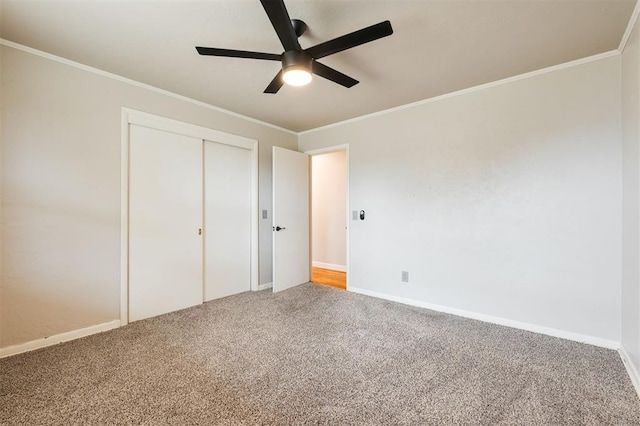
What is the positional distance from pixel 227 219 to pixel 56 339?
195 centimetres

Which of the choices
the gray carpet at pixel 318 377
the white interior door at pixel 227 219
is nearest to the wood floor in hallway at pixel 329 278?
the white interior door at pixel 227 219

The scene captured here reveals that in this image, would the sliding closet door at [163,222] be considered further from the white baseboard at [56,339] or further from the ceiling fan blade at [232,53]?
the ceiling fan blade at [232,53]

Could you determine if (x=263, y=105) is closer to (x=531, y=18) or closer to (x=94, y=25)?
(x=94, y=25)

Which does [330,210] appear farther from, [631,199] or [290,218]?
[631,199]

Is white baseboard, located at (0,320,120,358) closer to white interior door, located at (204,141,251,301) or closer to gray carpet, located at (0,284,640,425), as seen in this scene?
gray carpet, located at (0,284,640,425)

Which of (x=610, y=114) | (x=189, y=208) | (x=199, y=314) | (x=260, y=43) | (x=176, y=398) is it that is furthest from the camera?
(x=189, y=208)

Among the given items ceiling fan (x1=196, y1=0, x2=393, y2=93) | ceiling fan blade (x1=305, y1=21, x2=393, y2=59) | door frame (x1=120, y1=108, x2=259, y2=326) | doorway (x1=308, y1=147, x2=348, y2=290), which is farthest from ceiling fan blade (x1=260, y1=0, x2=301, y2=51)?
doorway (x1=308, y1=147, x2=348, y2=290)

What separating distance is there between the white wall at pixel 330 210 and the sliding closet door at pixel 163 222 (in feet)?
8.95

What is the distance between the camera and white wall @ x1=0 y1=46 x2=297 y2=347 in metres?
2.18

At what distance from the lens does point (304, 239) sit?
436 centimetres

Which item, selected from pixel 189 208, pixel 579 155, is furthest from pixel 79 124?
pixel 579 155

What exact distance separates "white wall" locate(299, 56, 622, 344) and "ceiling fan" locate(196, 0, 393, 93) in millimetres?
1626

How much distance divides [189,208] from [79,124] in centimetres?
124

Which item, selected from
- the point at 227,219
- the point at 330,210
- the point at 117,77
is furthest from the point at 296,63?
the point at 330,210
